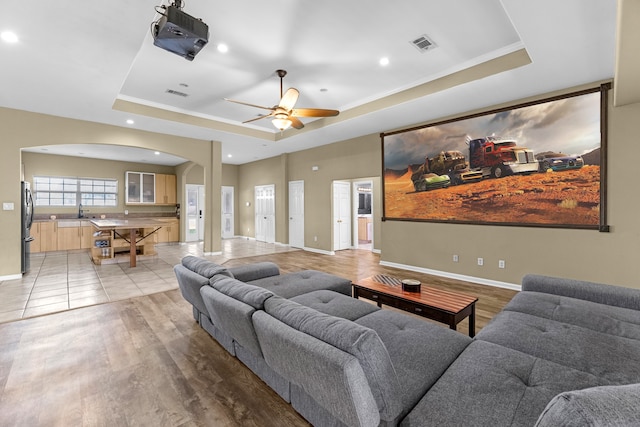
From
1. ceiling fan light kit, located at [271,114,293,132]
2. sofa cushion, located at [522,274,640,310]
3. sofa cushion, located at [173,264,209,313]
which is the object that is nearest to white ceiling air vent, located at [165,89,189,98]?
ceiling fan light kit, located at [271,114,293,132]

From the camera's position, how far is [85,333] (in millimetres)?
2936

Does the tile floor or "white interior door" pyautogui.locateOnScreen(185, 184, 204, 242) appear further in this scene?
"white interior door" pyautogui.locateOnScreen(185, 184, 204, 242)

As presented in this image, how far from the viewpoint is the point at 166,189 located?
10.3 meters

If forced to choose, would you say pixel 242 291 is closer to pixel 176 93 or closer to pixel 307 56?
pixel 307 56

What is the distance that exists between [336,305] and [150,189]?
9.79 m

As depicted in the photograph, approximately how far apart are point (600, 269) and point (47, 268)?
9.40 m

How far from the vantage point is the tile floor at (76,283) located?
3.75 meters

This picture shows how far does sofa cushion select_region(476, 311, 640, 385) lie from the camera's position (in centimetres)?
147

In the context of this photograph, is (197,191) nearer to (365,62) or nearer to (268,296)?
(365,62)

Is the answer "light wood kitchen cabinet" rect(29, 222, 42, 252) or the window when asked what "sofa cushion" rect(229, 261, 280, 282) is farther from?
the window

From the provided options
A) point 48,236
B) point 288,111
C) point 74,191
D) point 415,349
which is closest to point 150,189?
point 74,191

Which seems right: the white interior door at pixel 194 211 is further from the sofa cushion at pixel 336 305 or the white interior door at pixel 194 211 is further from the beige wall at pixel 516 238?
the sofa cushion at pixel 336 305

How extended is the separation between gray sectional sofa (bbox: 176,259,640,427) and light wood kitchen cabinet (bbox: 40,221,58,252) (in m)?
8.29

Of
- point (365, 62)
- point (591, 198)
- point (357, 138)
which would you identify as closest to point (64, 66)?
point (365, 62)
